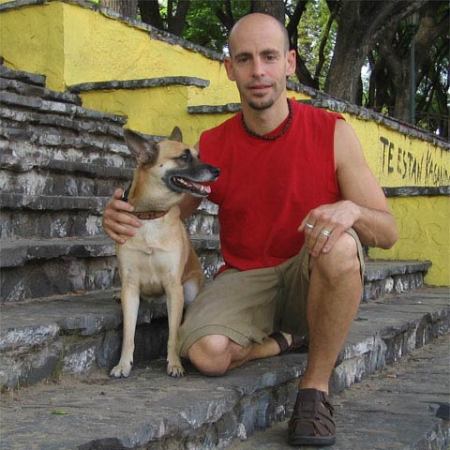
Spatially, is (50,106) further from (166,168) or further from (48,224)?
(166,168)

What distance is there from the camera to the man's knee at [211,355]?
335cm

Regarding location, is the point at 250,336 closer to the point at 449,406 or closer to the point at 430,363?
the point at 449,406

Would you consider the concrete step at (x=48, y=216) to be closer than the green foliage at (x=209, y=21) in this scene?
Yes

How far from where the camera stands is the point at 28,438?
2412mm

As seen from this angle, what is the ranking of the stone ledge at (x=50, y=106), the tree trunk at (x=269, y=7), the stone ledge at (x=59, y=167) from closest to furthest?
the stone ledge at (x=59, y=167), the stone ledge at (x=50, y=106), the tree trunk at (x=269, y=7)

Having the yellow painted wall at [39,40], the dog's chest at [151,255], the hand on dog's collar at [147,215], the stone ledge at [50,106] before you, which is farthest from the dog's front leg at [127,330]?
the yellow painted wall at [39,40]

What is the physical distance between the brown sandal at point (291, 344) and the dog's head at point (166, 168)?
0.76 metres

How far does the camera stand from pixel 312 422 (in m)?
3.06

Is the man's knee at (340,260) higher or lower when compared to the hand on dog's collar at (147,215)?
lower

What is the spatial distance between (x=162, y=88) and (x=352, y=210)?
488 centimetres

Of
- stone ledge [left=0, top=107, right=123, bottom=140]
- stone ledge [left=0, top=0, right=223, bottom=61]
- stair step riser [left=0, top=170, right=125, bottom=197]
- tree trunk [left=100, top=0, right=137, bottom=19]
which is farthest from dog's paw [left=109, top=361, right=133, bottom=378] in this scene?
tree trunk [left=100, top=0, right=137, bottom=19]

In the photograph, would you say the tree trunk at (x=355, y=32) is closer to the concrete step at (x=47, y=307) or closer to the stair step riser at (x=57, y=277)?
the stair step riser at (x=57, y=277)

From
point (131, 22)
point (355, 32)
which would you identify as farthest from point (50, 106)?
point (355, 32)

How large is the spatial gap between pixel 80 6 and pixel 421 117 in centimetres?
2120
